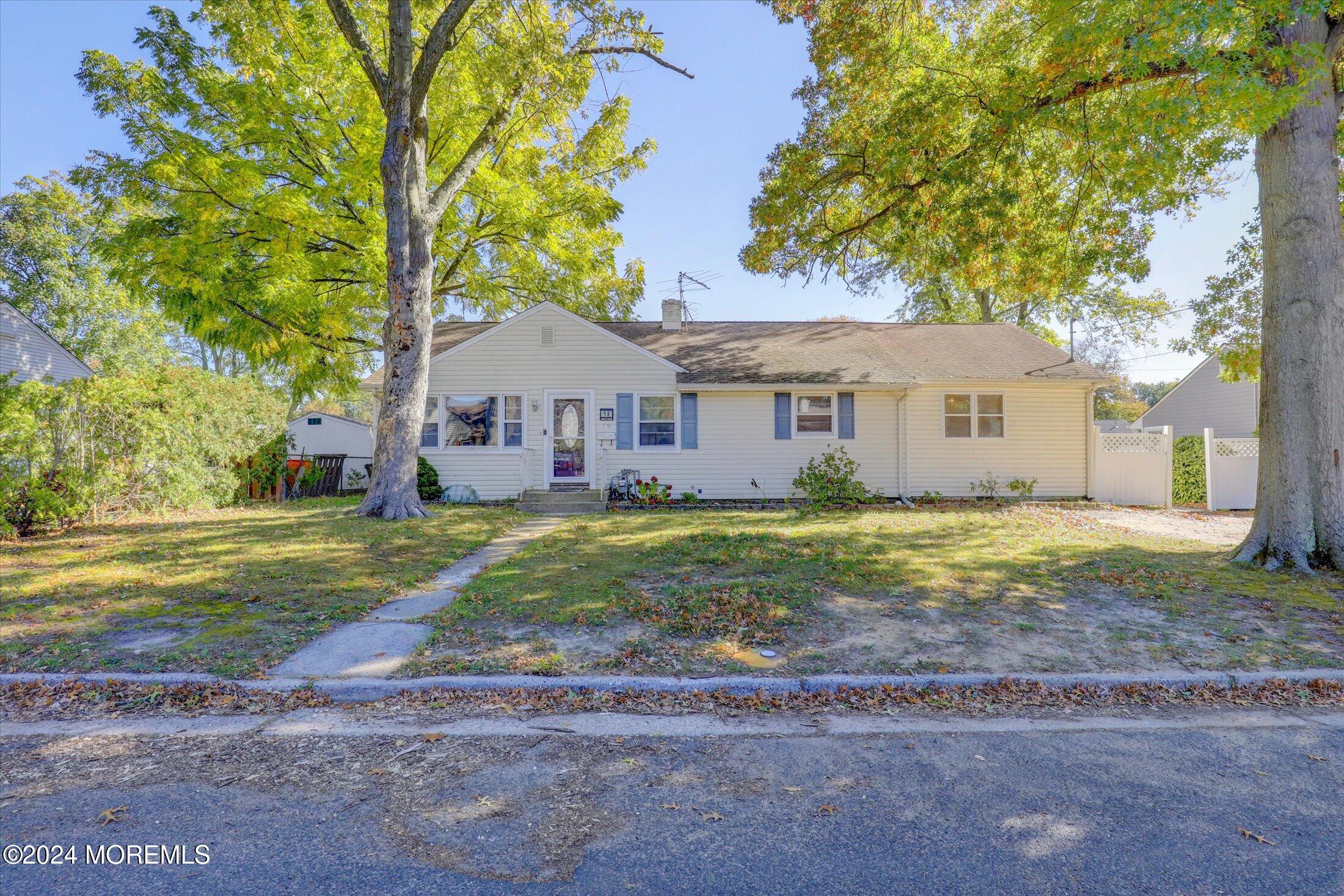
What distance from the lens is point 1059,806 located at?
2.89 metres

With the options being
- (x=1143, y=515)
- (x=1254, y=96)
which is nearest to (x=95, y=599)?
(x=1254, y=96)

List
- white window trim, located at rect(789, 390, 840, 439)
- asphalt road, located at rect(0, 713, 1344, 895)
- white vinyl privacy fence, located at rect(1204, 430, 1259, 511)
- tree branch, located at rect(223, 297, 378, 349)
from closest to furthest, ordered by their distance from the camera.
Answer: asphalt road, located at rect(0, 713, 1344, 895), tree branch, located at rect(223, 297, 378, 349), white vinyl privacy fence, located at rect(1204, 430, 1259, 511), white window trim, located at rect(789, 390, 840, 439)

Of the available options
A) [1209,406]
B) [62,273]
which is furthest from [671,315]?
[62,273]

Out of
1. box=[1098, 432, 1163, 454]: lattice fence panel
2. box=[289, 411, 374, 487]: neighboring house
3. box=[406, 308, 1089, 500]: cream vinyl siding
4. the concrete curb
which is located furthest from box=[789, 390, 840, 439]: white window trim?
box=[289, 411, 374, 487]: neighboring house

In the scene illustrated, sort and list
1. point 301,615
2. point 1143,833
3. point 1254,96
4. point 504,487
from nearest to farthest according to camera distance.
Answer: point 1143,833 < point 301,615 < point 1254,96 < point 504,487

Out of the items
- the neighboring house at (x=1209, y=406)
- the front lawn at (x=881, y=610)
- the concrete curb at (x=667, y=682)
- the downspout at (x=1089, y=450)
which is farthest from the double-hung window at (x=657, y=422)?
the neighboring house at (x=1209, y=406)

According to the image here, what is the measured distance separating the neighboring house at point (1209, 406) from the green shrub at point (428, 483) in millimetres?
25672

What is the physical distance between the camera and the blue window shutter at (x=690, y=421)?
1527 cm

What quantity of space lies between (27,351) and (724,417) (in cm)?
2196

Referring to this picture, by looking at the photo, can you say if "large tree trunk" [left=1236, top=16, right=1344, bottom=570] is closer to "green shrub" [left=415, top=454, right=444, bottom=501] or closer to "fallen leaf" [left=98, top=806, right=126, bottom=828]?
"fallen leaf" [left=98, top=806, right=126, bottom=828]

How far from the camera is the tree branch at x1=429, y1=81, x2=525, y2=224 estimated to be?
11703 millimetres

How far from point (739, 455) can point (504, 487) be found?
5.87m

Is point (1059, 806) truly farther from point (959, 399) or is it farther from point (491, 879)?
point (959, 399)

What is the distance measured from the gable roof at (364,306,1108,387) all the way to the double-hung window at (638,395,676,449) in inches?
30.8
